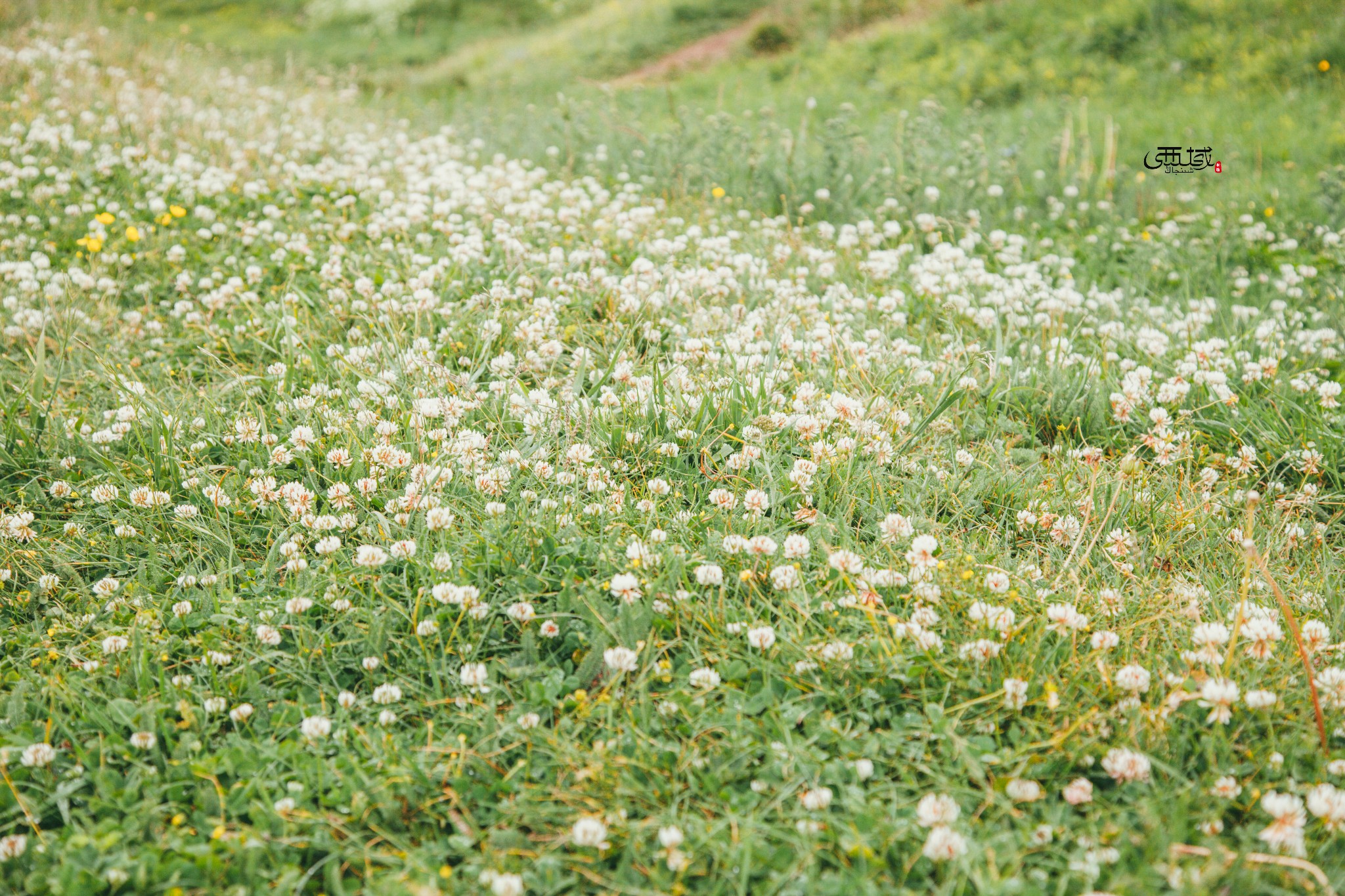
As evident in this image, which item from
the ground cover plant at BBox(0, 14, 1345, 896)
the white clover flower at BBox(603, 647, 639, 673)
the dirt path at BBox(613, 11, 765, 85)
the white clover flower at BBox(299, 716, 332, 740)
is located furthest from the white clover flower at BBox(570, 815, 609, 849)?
the dirt path at BBox(613, 11, 765, 85)

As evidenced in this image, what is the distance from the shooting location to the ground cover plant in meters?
2.03

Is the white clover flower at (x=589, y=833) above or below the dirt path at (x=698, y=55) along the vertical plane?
below

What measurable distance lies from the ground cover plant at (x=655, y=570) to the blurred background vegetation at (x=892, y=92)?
1900 mm

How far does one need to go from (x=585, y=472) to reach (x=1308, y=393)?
355 cm

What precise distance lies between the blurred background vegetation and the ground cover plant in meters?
1.90

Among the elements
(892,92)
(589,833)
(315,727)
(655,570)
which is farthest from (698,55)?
(589,833)

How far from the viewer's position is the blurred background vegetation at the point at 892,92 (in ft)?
23.4

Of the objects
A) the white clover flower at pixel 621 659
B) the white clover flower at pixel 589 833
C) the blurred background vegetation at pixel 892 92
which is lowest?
the white clover flower at pixel 589 833

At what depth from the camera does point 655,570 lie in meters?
2.70

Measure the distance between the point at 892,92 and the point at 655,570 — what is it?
10486 millimetres

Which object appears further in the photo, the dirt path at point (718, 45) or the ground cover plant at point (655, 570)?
the dirt path at point (718, 45)

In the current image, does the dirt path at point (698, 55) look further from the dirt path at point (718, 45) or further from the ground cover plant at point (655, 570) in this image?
the ground cover plant at point (655, 570)

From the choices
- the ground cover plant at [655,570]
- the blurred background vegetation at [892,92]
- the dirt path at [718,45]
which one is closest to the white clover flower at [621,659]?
the ground cover plant at [655,570]

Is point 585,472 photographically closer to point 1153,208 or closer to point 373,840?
point 373,840
